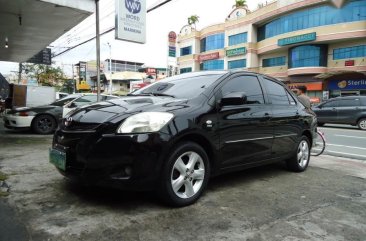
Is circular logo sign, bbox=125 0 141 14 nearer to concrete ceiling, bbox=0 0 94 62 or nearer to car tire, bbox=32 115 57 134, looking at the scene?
concrete ceiling, bbox=0 0 94 62

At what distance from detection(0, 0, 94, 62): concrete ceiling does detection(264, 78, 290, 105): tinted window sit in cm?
520

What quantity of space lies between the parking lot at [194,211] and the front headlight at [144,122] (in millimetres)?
812

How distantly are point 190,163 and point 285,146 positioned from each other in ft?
6.97

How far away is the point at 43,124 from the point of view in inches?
410

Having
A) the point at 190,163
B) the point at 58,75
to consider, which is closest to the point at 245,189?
the point at 190,163

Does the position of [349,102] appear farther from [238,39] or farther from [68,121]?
[238,39]

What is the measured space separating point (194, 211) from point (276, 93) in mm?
2586

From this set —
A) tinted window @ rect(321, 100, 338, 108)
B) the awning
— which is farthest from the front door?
the awning

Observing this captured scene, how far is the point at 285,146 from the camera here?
16.7ft

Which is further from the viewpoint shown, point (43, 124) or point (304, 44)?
point (304, 44)

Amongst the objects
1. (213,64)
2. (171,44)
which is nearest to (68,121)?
(171,44)

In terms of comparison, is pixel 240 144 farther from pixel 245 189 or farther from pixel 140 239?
pixel 140 239

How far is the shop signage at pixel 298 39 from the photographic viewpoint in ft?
103

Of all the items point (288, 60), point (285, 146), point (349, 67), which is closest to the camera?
point (285, 146)
